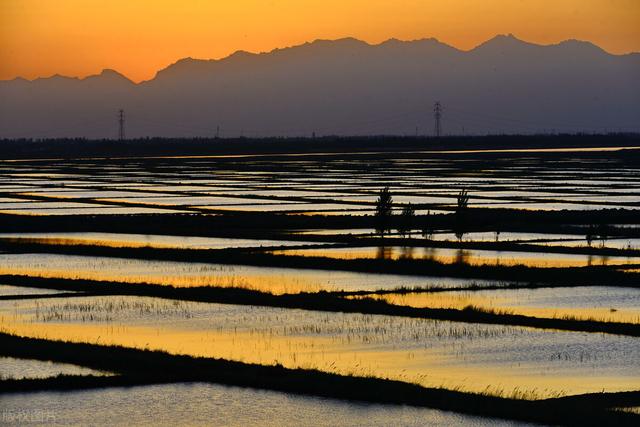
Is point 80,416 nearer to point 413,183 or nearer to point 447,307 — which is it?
point 447,307

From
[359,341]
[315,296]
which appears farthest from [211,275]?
[359,341]

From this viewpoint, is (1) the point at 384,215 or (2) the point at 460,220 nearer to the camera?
(2) the point at 460,220

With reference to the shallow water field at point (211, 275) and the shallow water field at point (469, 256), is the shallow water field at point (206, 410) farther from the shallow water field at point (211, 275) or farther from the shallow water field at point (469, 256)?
the shallow water field at point (469, 256)

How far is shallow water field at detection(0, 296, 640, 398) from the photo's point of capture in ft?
47.4

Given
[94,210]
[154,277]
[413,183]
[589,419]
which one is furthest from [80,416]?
[413,183]

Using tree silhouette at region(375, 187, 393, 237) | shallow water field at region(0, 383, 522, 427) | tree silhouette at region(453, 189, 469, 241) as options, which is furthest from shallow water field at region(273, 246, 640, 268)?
shallow water field at region(0, 383, 522, 427)

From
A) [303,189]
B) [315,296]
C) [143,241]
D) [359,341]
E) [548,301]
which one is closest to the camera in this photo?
[359,341]

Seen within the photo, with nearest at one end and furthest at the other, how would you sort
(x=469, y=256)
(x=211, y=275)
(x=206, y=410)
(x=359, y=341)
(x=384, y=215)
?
(x=206, y=410) < (x=359, y=341) < (x=211, y=275) < (x=469, y=256) < (x=384, y=215)

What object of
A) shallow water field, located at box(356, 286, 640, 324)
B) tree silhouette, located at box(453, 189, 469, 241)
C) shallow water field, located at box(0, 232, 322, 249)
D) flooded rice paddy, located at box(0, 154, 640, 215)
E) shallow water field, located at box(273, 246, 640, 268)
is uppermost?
tree silhouette, located at box(453, 189, 469, 241)

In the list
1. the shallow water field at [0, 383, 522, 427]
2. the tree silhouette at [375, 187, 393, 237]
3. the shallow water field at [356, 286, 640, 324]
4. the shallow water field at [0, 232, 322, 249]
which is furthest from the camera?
the tree silhouette at [375, 187, 393, 237]

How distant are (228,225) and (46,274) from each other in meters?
11.5

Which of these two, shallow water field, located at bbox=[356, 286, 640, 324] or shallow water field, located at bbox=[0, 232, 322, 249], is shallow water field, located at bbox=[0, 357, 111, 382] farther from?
shallow water field, located at bbox=[0, 232, 322, 249]

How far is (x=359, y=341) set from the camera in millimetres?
16594

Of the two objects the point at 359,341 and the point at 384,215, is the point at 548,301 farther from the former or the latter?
the point at 384,215
